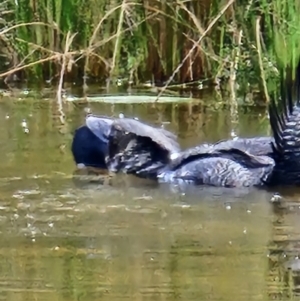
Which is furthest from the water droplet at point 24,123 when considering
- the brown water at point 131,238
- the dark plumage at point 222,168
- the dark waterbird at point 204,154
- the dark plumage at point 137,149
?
the dark plumage at point 222,168

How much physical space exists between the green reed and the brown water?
2201 millimetres

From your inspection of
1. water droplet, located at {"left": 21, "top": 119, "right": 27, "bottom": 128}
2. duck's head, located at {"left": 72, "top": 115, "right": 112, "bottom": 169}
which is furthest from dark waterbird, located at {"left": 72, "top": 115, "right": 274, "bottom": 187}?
water droplet, located at {"left": 21, "top": 119, "right": 27, "bottom": 128}

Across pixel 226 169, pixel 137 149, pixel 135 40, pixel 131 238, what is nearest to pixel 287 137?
pixel 226 169

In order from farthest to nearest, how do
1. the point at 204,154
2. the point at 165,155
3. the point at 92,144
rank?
the point at 92,144, the point at 165,155, the point at 204,154

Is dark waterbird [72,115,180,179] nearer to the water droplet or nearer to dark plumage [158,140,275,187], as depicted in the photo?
dark plumage [158,140,275,187]

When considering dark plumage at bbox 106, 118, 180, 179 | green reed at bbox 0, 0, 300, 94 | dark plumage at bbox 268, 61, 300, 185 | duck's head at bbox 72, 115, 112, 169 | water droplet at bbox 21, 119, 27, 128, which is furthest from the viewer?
green reed at bbox 0, 0, 300, 94

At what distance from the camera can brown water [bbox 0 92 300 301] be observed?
3.37 meters

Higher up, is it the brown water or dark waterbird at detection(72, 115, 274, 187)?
dark waterbird at detection(72, 115, 274, 187)

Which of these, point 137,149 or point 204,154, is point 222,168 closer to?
point 204,154

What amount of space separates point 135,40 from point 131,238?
4.67 m

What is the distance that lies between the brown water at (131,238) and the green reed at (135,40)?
2201mm

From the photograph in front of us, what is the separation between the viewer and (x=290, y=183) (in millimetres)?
5168

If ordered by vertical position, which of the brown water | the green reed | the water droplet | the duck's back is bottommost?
the brown water

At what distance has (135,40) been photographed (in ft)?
28.1
